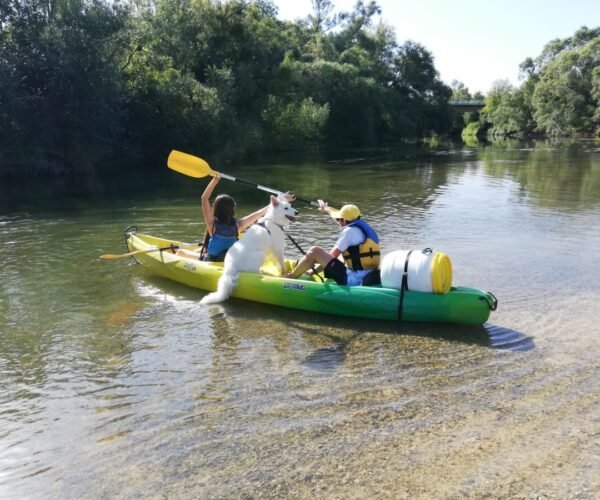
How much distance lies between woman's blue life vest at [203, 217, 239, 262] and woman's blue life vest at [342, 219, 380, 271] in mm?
1695

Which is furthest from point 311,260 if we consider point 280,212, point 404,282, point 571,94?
point 571,94

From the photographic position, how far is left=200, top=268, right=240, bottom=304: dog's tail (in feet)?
21.9

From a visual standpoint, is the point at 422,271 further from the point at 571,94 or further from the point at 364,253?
the point at 571,94

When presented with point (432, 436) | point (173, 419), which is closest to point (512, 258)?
point (432, 436)

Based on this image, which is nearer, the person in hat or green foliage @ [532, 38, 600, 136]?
the person in hat

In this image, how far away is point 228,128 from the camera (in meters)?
26.4

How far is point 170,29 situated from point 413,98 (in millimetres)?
35512

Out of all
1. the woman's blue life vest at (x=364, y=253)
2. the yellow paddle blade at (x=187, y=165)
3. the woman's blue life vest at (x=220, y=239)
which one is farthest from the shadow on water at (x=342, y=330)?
the yellow paddle blade at (x=187, y=165)

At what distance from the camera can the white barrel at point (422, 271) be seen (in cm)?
571

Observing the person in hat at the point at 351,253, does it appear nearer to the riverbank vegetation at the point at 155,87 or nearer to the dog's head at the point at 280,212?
the dog's head at the point at 280,212

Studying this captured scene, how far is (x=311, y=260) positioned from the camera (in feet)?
21.4

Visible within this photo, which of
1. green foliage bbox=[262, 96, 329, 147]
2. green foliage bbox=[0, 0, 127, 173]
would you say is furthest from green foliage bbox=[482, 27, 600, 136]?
green foliage bbox=[0, 0, 127, 173]

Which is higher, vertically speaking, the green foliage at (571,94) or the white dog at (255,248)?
the green foliage at (571,94)

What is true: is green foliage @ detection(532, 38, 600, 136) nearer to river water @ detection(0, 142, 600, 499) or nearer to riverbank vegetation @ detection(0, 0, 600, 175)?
riverbank vegetation @ detection(0, 0, 600, 175)
